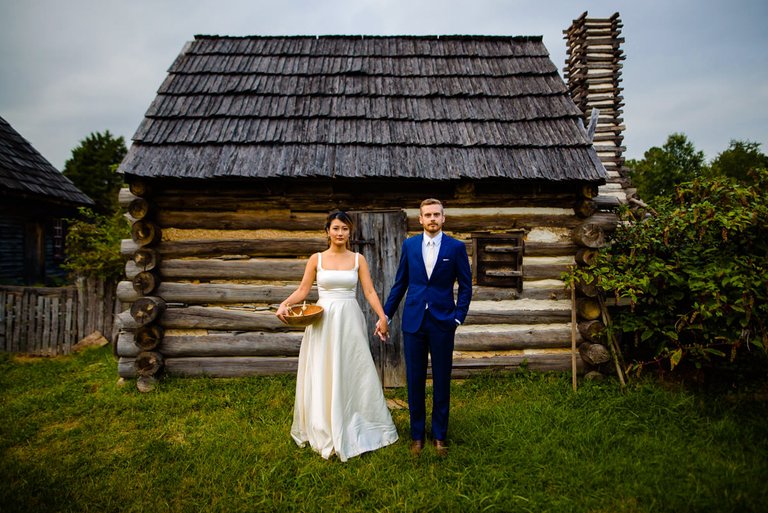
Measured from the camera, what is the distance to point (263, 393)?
4.27m

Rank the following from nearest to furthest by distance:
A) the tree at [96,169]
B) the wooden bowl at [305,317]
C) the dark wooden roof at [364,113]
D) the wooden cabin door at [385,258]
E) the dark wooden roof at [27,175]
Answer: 1. the wooden bowl at [305,317]
2. the dark wooden roof at [364,113]
3. the wooden cabin door at [385,258]
4. the dark wooden roof at [27,175]
5. the tree at [96,169]

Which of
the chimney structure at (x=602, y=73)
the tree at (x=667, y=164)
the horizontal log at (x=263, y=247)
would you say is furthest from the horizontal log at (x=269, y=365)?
the tree at (x=667, y=164)

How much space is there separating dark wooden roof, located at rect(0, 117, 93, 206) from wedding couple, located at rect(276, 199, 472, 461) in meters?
10.3

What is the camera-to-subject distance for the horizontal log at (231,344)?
4.66 meters

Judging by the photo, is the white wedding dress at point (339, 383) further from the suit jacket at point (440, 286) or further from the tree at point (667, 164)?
the tree at point (667, 164)

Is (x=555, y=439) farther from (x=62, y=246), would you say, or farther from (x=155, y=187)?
(x=62, y=246)

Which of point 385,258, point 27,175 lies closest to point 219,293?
point 385,258

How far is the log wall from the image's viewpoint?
4.68 meters

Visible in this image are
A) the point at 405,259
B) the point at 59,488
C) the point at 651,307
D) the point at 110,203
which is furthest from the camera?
the point at 110,203

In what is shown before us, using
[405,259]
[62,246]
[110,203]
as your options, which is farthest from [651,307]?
[110,203]

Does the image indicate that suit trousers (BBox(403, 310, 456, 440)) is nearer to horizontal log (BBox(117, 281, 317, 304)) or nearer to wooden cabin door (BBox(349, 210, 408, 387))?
wooden cabin door (BBox(349, 210, 408, 387))

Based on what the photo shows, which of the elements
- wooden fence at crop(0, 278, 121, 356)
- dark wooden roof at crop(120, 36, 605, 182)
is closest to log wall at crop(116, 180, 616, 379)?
dark wooden roof at crop(120, 36, 605, 182)

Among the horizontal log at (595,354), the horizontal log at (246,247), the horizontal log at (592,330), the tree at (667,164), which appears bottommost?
the horizontal log at (595,354)

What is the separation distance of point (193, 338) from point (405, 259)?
3260 millimetres
